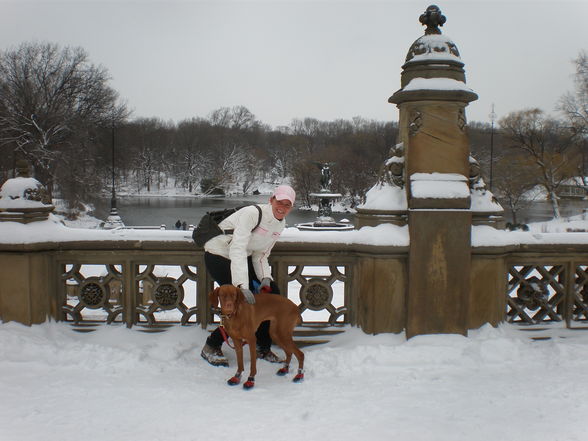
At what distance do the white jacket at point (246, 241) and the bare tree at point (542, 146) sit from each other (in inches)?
1854

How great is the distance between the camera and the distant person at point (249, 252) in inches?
166

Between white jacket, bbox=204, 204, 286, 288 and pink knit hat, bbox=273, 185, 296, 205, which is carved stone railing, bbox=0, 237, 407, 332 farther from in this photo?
pink knit hat, bbox=273, 185, 296, 205

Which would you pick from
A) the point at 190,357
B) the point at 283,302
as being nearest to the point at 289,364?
the point at 283,302

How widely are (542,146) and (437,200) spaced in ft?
155

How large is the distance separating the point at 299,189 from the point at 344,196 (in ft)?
22.0

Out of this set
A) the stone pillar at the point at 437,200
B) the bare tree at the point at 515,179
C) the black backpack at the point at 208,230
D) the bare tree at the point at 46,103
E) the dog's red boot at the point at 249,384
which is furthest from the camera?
the bare tree at the point at 515,179

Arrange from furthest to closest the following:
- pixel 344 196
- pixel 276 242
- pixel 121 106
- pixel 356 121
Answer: pixel 356 121, pixel 344 196, pixel 121 106, pixel 276 242

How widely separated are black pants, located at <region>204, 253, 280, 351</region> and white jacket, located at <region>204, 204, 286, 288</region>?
0.06 m

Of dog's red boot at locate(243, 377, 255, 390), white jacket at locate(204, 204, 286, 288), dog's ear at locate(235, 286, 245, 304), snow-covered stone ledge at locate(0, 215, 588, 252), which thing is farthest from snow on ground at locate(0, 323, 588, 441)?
white jacket at locate(204, 204, 286, 288)

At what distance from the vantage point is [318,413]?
11.9 ft

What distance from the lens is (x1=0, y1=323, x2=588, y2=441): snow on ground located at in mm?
3398

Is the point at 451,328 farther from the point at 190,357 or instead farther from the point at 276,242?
the point at 190,357

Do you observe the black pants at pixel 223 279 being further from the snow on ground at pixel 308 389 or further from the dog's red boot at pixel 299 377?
the dog's red boot at pixel 299 377

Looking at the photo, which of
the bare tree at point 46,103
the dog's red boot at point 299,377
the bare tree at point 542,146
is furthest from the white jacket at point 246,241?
the bare tree at point 542,146
